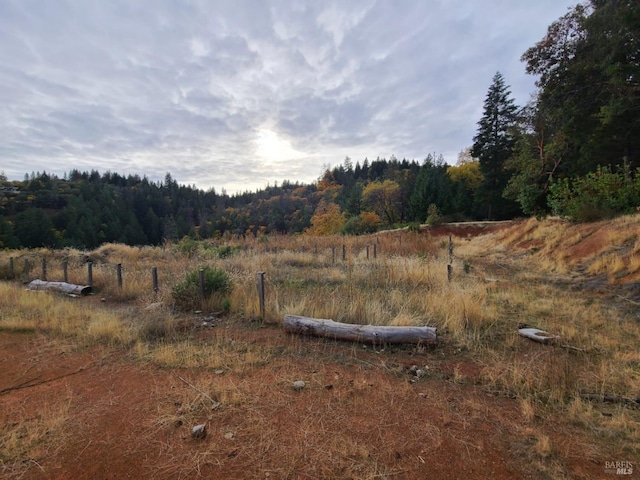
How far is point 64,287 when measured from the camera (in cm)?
891

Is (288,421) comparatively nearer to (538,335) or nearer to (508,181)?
(538,335)

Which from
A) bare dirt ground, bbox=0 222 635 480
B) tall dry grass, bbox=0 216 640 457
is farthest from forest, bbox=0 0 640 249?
bare dirt ground, bbox=0 222 635 480

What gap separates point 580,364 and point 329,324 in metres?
3.31

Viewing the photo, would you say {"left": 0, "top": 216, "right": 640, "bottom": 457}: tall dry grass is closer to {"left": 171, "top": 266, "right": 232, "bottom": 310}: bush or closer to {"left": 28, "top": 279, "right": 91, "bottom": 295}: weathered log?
{"left": 171, "top": 266, "right": 232, "bottom": 310}: bush

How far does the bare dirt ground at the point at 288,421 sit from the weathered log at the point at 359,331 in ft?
1.02

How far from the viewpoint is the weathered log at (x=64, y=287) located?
28.4 ft

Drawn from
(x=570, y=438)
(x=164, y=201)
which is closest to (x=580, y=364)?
(x=570, y=438)

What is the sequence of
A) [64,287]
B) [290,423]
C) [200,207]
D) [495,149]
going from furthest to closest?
[200,207] → [495,149] → [64,287] → [290,423]

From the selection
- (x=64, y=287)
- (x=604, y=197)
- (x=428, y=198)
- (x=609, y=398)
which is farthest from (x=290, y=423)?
(x=428, y=198)

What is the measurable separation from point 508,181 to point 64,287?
3127 centimetres

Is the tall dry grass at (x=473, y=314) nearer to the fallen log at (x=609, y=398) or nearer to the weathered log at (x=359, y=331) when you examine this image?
the fallen log at (x=609, y=398)

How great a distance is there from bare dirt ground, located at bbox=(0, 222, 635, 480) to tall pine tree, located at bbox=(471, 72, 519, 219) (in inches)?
1542

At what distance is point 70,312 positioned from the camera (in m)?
6.25

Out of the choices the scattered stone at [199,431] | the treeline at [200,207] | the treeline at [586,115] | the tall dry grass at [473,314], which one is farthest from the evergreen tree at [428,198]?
the scattered stone at [199,431]
